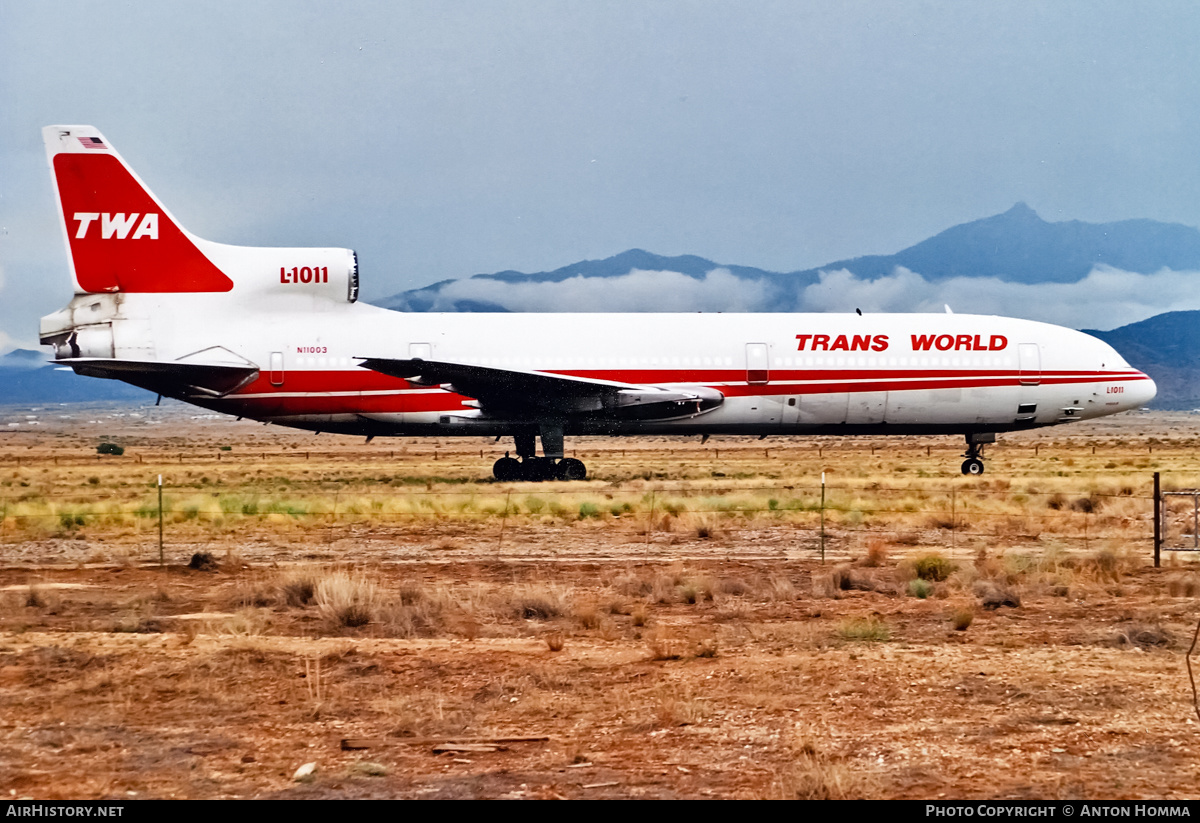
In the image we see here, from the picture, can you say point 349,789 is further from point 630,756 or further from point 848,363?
point 848,363

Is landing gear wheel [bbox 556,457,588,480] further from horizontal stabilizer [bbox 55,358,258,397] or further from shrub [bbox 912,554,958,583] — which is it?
shrub [bbox 912,554,958,583]

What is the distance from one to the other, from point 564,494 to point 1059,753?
20.7 metres

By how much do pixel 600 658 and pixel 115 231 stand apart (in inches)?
982

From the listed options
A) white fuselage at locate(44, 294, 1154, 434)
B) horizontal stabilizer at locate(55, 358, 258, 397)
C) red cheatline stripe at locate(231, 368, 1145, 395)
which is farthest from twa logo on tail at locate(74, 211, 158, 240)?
red cheatline stripe at locate(231, 368, 1145, 395)

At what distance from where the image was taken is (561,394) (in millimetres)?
30172

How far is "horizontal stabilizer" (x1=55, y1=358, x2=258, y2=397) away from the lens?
3050 cm

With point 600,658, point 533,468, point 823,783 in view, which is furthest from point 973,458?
point 823,783

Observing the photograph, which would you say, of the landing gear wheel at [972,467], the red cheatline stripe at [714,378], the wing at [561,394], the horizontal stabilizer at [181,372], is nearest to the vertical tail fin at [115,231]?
the horizontal stabilizer at [181,372]

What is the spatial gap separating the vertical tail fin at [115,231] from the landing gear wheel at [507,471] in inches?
328

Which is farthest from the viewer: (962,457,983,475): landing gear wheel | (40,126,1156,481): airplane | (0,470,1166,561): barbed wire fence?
(962,457,983,475): landing gear wheel

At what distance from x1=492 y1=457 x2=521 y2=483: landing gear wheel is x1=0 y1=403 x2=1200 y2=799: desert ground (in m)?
9.19

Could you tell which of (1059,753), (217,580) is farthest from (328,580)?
(1059,753)

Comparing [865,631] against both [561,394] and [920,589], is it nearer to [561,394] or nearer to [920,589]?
[920,589]

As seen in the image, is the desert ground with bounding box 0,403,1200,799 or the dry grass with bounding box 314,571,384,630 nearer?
the desert ground with bounding box 0,403,1200,799
